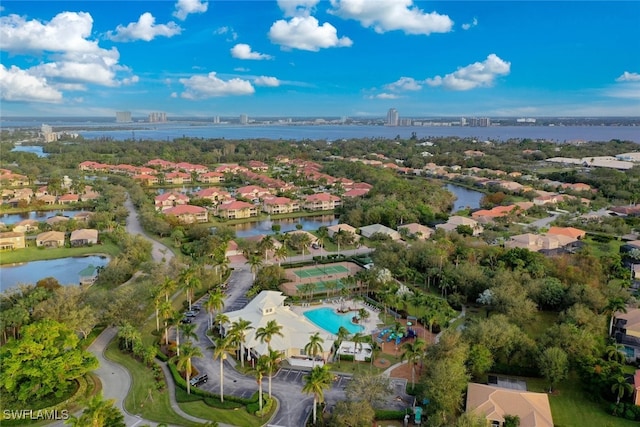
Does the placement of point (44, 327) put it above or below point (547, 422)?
above

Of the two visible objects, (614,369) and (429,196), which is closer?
(614,369)

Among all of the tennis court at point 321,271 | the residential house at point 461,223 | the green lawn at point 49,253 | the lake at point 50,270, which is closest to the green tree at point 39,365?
the lake at point 50,270

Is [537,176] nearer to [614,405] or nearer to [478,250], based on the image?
[478,250]

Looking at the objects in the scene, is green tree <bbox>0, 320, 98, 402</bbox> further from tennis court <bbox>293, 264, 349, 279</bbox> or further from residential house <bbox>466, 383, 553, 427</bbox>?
tennis court <bbox>293, 264, 349, 279</bbox>

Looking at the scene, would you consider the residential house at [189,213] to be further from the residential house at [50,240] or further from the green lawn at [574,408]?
the green lawn at [574,408]

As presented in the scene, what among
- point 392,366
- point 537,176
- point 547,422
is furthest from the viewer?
point 537,176

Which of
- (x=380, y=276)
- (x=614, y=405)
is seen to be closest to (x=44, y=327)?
(x=380, y=276)
